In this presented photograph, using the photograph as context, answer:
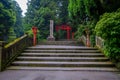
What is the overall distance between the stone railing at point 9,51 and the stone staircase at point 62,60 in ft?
0.76

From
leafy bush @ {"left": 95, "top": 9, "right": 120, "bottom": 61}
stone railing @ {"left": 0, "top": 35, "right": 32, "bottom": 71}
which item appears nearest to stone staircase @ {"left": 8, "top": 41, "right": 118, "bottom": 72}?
stone railing @ {"left": 0, "top": 35, "right": 32, "bottom": 71}

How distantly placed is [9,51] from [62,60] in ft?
7.60

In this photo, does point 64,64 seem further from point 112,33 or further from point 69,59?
point 112,33

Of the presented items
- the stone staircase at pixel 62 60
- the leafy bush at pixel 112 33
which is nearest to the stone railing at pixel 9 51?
the stone staircase at pixel 62 60

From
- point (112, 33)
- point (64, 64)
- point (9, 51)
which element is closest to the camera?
point (112, 33)

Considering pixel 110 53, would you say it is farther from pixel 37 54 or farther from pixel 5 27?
pixel 5 27

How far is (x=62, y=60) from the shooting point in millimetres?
9180

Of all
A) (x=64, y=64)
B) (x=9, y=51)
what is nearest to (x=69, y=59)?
(x=64, y=64)

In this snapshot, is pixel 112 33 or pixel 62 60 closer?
pixel 112 33

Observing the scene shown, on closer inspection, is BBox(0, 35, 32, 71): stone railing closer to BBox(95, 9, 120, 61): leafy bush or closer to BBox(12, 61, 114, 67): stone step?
BBox(12, 61, 114, 67): stone step

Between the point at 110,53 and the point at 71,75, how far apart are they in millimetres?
2113

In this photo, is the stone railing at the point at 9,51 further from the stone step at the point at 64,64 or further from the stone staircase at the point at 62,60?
the stone step at the point at 64,64

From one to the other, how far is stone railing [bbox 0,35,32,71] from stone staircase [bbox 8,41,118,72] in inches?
9.1

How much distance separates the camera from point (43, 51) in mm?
10438
